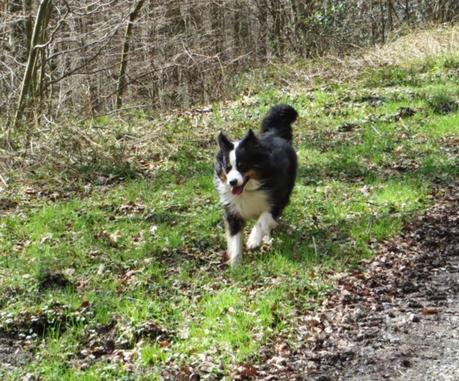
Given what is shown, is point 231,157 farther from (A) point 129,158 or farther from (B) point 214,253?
(A) point 129,158

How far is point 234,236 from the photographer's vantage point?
6227 mm

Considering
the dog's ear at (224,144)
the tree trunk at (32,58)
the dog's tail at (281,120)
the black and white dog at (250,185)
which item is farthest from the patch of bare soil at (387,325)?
the tree trunk at (32,58)

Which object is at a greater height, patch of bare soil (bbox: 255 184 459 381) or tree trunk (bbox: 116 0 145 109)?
tree trunk (bbox: 116 0 145 109)

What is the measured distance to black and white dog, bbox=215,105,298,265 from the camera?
605 cm

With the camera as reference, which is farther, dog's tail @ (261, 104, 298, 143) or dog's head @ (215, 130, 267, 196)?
dog's tail @ (261, 104, 298, 143)

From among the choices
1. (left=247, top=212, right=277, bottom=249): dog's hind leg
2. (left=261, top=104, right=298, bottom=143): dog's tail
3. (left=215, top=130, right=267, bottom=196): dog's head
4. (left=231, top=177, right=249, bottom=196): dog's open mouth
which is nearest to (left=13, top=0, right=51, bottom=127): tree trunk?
(left=261, top=104, right=298, bottom=143): dog's tail

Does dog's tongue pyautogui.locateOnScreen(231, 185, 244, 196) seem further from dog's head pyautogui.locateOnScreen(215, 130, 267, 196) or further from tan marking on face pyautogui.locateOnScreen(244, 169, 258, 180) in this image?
tan marking on face pyautogui.locateOnScreen(244, 169, 258, 180)

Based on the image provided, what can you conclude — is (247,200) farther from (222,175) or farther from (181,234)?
(181,234)

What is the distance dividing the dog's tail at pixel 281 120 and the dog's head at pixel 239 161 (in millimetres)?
1331

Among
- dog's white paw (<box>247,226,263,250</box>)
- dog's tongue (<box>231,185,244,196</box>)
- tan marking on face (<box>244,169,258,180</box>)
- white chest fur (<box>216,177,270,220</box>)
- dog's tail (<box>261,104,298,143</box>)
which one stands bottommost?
dog's white paw (<box>247,226,263,250</box>)

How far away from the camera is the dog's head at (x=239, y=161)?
6.01 meters

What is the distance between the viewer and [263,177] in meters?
6.31

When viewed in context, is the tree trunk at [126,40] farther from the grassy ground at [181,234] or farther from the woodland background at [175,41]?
the grassy ground at [181,234]

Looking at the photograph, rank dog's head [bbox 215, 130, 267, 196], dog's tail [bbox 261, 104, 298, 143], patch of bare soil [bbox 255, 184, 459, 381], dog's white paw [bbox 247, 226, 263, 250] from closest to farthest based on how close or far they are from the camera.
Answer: patch of bare soil [bbox 255, 184, 459, 381], dog's head [bbox 215, 130, 267, 196], dog's white paw [bbox 247, 226, 263, 250], dog's tail [bbox 261, 104, 298, 143]
